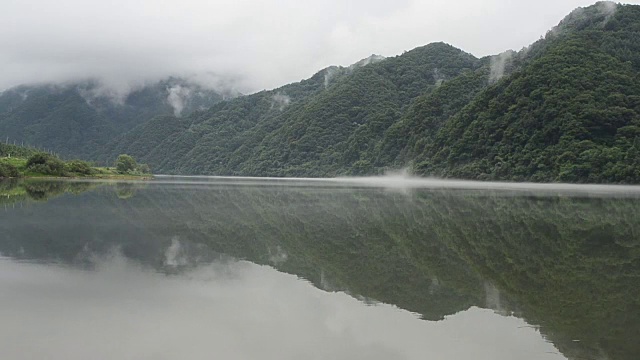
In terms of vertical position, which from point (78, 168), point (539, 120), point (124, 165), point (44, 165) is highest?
point (539, 120)

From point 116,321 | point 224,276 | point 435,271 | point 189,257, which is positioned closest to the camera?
point 116,321

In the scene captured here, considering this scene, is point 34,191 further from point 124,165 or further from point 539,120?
point 539,120

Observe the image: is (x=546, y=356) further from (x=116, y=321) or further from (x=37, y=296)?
(x=37, y=296)

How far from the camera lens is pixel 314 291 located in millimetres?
12297

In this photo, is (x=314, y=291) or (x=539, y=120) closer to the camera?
(x=314, y=291)

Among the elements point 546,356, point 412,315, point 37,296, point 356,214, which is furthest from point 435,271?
point 356,214

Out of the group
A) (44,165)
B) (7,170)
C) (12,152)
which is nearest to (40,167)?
(44,165)

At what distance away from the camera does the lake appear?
27.7ft

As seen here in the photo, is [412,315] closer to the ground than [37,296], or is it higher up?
closer to the ground

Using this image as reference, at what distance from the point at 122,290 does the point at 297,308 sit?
3.72 meters

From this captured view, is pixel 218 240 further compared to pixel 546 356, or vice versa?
pixel 218 240

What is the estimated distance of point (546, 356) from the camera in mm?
8156

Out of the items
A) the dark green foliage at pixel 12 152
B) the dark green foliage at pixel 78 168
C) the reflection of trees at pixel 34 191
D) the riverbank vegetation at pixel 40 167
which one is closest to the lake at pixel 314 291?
the reflection of trees at pixel 34 191

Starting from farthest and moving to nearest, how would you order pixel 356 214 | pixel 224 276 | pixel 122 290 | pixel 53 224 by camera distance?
pixel 356 214 → pixel 53 224 → pixel 224 276 → pixel 122 290
